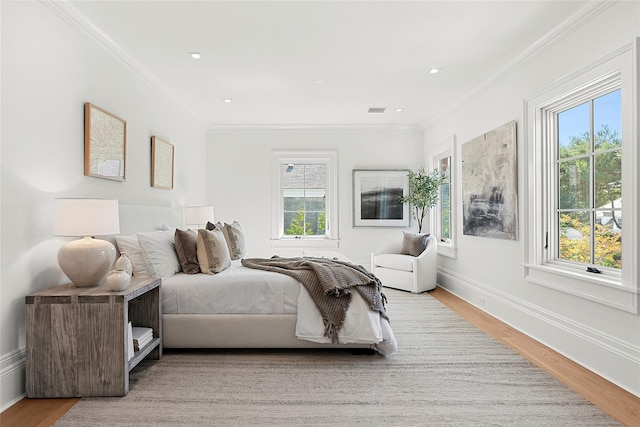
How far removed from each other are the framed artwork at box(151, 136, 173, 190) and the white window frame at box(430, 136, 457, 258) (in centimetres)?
363

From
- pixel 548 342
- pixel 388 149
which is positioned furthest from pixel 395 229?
pixel 548 342

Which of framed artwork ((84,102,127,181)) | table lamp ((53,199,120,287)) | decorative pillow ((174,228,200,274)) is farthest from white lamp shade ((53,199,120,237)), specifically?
decorative pillow ((174,228,200,274))

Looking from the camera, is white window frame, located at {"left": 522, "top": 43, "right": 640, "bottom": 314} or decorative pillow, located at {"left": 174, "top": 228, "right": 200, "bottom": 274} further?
decorative pillow, located at {"left": 174, "top": 228, "right": 200, "bottom": 274}

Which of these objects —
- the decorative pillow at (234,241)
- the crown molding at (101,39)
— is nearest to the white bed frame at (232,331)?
the decorative pillow at (234,241)

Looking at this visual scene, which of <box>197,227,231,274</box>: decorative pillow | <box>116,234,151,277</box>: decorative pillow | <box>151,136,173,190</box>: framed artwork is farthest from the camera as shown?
<box>151,136,173,190</box>: framed artwork

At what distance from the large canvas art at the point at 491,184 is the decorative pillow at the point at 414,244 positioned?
32.7 inches

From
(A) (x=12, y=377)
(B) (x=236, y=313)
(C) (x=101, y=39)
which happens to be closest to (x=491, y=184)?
(B) (x=236, y=313)

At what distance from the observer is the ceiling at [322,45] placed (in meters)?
2.80

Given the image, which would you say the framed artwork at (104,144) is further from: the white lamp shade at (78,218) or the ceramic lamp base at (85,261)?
the ceramic lamp base at (85,261)

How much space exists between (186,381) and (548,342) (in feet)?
9.19

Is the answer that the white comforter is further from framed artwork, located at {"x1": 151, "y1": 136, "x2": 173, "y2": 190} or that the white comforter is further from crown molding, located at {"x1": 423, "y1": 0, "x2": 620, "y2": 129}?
crown molding, located at {"x1": 423, "y1": 0, "x2": 620, "y2": 129}

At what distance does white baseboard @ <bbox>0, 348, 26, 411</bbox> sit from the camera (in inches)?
85.4

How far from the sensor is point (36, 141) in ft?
7.98

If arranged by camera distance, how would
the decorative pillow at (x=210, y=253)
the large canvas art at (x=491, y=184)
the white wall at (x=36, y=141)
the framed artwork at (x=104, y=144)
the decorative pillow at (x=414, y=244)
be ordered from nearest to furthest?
the white wall at (x=36, y=141), the framed artwork at (x=104, y=144), the decorative pillow at (x=210, y=253), the large canvas art at (x=491, y=184), the decorative pillow at (x=414, y=244)
